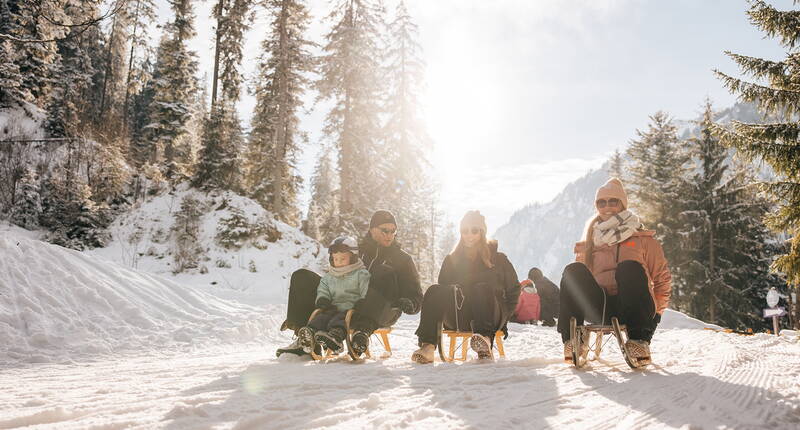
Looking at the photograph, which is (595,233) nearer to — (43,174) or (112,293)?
(112,293)

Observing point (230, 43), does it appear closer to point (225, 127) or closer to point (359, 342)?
point (225, 127)

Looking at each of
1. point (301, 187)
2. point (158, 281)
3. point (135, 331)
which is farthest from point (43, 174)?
point (301, 187)

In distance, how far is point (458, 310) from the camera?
4.18m

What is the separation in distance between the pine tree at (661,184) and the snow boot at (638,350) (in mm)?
22060

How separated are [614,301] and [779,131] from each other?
7.86 meters

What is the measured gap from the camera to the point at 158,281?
24.7ft

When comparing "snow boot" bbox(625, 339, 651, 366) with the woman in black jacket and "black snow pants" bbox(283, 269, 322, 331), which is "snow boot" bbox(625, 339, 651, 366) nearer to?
the woman in black jacket

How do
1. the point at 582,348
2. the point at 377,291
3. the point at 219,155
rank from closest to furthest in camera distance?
the point at 582,348, the point at 377,291, the point at 219,155

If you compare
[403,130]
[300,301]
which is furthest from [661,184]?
[300,301]

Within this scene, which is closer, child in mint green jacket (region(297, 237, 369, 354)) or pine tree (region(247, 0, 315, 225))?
child in mint green jacket (region(297, 237, 369, 354))

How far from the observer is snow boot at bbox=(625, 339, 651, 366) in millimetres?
3328

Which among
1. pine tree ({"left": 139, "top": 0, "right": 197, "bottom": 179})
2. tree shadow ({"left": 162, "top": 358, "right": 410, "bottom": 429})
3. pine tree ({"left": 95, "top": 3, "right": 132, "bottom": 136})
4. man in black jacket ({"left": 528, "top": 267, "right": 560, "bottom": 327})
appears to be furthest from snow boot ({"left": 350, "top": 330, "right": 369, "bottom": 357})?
pine tree ({"left": 95, "top": 3, "right": 132, "bottom": 136})

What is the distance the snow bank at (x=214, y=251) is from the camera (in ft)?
40.6

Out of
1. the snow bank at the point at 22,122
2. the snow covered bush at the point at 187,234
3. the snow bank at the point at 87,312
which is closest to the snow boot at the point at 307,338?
the snow bank at the point at 87,312
